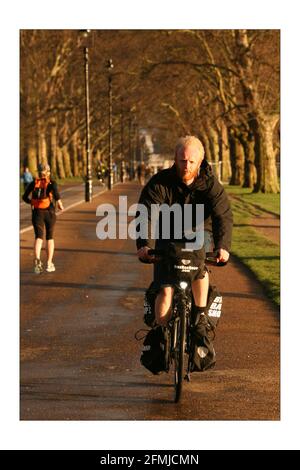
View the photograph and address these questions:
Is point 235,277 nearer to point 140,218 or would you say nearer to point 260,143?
point 140,218

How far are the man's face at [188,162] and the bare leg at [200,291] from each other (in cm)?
78

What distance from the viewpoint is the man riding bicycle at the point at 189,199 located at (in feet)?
25.2

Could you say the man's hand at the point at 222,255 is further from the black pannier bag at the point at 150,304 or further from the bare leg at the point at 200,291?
the black pannier bag at the point at 150,304

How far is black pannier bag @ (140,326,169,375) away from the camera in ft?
27.2

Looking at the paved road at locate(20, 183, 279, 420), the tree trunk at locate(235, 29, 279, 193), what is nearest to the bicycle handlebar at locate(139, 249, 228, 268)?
the paved road at locate(20, 183, 279, 420)

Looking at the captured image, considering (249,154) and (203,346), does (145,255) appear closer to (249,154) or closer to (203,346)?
(203,346)

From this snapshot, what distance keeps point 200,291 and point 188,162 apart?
3.42 ft

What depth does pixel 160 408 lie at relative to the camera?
7766 millimetres

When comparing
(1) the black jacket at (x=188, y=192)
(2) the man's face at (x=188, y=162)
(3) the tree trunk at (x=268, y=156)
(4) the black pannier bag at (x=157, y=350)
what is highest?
(3) the tree trunk at (x=268, y=156)

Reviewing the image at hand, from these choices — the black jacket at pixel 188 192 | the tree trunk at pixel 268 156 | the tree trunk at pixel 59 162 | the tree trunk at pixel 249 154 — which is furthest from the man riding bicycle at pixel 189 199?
the tree trunk at pixel 59 162

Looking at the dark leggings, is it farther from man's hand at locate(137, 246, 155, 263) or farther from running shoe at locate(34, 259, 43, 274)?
man's hand at locate(137, 246, 155, 263)

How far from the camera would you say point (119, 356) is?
10.1m
